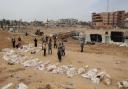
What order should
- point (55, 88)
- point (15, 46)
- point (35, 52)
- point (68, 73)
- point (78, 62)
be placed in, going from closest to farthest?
point (55, 88), point (68, 73), point (78, 62), point (35, 52), point (15, 46)

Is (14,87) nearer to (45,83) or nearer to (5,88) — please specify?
(5,88)

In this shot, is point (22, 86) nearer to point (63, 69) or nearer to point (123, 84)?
point (63, 69)

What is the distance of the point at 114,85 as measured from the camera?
19.6m

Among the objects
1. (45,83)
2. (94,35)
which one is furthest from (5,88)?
(94,35)

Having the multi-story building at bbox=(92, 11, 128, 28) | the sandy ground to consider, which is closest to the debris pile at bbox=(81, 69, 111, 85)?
the sandy ground

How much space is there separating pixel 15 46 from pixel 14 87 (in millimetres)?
20571

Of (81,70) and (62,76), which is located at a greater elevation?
(81,70)

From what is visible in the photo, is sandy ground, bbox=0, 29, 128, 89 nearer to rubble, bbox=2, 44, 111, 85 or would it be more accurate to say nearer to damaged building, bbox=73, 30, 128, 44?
rubble, bbox=2, 44, 111, 85

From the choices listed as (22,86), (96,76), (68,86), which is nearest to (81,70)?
(96,76)

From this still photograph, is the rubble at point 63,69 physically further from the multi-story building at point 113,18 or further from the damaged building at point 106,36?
the multi-story building at point 113,18

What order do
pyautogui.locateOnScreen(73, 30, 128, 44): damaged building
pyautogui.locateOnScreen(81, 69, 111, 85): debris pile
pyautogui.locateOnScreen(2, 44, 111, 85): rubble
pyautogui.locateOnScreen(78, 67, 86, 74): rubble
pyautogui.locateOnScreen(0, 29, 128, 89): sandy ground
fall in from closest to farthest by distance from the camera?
pyautogui.locateOnScreen(0, 29, 128, 89): sandy ground
pyautogui.locateOnScreen(81, 69, 111, 85): debris pile
pyautogui.locateOnScreen(2, 44, 111, 85): rubble
pyautogui.locateOnScreen(78, 67, 86, 74): rubble
pyautogui.locateOnScreen(73, 30, 128, 44): damaged building

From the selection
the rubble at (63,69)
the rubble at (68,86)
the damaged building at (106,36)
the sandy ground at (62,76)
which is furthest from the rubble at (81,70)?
the damaged building at (106,36)

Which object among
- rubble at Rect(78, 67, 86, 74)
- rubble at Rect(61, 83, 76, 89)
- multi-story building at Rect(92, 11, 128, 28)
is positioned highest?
multi-story building at Rect(92, 11, 128, 28)

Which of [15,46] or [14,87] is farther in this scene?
[15,46]
